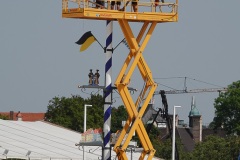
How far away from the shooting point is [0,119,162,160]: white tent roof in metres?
64.1

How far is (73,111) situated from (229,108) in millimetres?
23691

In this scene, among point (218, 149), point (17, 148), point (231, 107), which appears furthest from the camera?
point (231, 107)

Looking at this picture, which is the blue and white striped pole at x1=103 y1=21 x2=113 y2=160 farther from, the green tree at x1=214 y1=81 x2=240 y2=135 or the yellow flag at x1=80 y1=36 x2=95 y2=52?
the green tree at x1=214 y1=81 x2=240 y2=135

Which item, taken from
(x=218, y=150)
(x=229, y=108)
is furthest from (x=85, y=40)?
(x=229, y=108)

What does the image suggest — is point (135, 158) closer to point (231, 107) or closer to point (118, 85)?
point (118, 85)

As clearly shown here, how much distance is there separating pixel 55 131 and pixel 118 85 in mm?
33815

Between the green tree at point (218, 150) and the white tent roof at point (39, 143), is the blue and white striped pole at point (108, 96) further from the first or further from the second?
the green tree at point (218, 150)

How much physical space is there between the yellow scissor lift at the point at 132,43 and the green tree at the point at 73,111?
98141 millimetres

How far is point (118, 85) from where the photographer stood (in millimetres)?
43469

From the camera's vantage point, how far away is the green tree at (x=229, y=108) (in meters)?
164

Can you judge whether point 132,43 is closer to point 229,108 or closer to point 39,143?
point 39,143

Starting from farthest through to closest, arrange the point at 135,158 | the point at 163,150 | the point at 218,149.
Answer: the point at 163,150 → the point at 218,149 → the point at 135,158

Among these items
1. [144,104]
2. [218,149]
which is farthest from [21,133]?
[218,149]

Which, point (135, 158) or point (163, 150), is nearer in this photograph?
point (135, 158)
